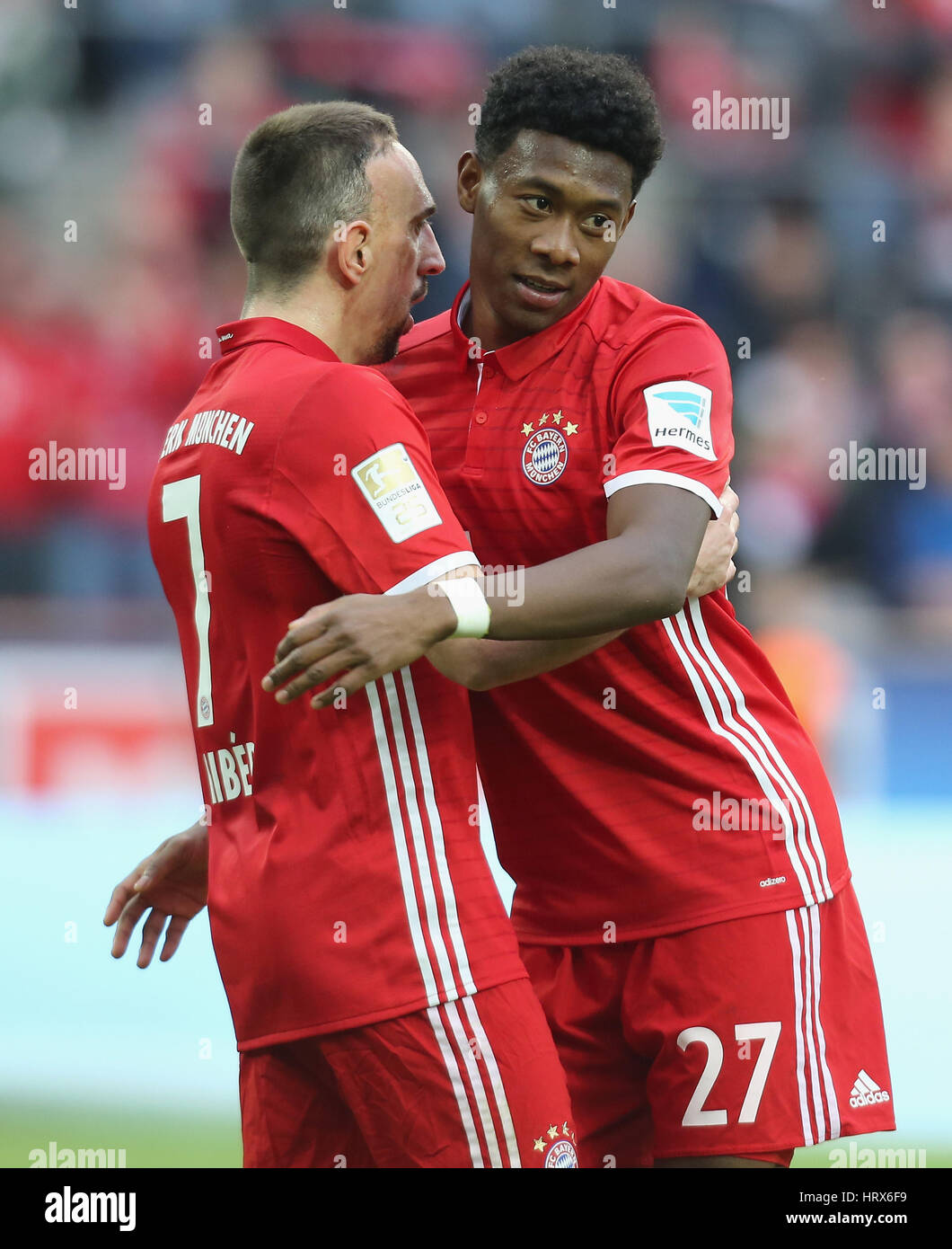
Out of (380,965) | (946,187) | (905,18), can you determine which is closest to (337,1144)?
(380,965)

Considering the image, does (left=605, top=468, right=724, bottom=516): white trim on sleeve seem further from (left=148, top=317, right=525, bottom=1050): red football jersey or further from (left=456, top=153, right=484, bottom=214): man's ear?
(left=456, top=153, right=484, bottom=214): man's ear

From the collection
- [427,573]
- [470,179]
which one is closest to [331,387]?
[427,573]

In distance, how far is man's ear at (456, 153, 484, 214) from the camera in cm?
277

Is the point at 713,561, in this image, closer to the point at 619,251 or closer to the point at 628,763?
the point at 628,763

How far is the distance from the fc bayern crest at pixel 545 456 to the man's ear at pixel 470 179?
0.44 metres

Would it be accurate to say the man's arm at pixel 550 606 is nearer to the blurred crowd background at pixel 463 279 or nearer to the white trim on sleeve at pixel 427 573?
the white trim on sleeve at pixel 427 573

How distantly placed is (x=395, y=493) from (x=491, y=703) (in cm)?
65

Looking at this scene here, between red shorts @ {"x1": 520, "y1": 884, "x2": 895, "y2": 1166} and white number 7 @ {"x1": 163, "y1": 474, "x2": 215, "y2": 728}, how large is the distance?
792mm

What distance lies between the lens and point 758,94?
8.39m

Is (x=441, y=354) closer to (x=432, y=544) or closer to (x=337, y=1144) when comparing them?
(x=432, y=544)

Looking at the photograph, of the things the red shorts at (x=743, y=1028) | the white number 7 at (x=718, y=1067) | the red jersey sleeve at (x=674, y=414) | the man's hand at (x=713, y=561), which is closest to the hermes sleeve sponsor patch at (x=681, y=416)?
the red jersey sleeve at (x=674, y=414)

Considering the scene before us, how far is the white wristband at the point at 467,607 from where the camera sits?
82.0 inches

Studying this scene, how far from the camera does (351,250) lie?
2.46 meters

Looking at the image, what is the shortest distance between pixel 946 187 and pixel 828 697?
380 centimetres
